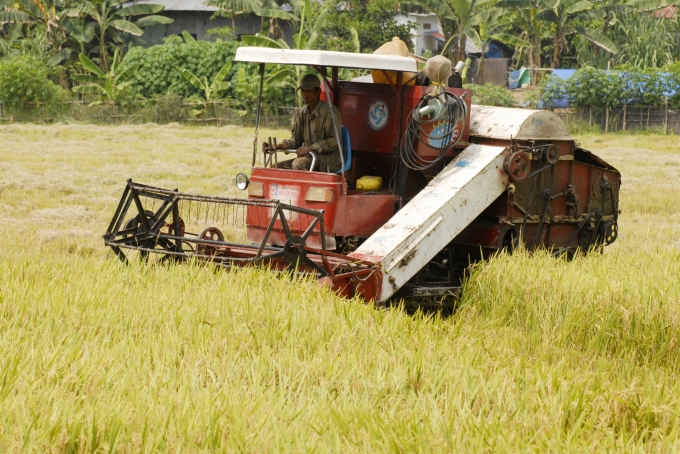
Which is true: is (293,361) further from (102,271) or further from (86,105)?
(86,105)

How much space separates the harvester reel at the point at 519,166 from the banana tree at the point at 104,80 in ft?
74.4

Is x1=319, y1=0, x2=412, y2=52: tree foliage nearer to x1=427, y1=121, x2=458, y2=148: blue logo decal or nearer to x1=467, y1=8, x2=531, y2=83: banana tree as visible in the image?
x1=467, y1=8, x2=531, y2=83: banana tree

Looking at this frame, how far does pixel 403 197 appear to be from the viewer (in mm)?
8250

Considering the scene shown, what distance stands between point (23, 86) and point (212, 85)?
17.5ft

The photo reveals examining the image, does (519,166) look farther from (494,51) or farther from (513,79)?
(494,51)

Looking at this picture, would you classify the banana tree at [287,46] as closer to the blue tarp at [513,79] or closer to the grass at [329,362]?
the blue tarp at [513,79]

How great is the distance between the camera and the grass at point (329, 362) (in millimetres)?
3787

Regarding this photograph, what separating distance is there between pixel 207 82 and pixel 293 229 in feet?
73.6

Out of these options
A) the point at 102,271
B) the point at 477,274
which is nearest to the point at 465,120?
the point at 477,274

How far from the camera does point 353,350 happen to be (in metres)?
5.16

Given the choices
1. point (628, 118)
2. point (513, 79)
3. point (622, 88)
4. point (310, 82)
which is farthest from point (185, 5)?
point (310, 82)

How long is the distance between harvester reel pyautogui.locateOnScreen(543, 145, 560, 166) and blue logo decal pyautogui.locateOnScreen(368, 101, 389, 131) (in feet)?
4.68

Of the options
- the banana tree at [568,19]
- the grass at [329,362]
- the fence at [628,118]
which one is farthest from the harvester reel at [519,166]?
the banana tree at [568,19]

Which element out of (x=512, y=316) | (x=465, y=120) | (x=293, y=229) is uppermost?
(x=465, y=120)
